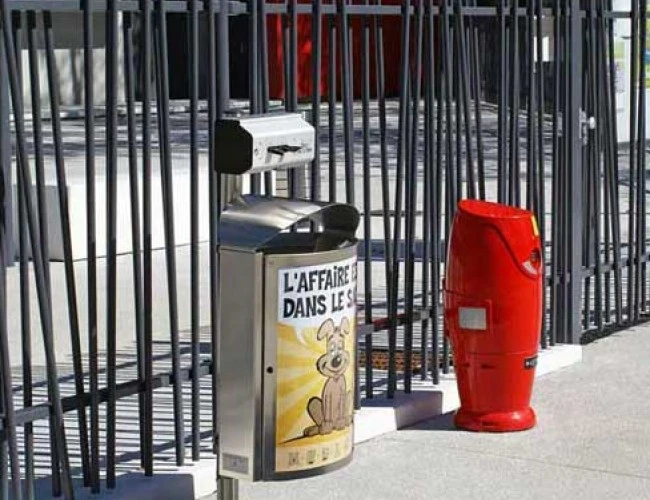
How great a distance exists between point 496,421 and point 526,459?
0.37 m

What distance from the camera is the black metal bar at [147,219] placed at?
209 inches

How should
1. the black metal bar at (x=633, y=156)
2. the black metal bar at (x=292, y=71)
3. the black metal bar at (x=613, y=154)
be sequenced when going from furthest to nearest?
the black metal bar at (x=633, y=156), the black metal bar at (x=613, y=154), the black metal bar at (x=292, y=71)

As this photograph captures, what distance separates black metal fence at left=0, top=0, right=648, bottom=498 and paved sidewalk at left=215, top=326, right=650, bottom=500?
1.45 feet

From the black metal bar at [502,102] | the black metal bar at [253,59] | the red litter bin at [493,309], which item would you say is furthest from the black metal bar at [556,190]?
the black metal bar at [253,59]

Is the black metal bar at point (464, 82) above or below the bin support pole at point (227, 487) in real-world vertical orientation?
above

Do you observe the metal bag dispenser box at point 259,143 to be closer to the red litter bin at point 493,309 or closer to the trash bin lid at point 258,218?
the trash bin lid at point 258,218

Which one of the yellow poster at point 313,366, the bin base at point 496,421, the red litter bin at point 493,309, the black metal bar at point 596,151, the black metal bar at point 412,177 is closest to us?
the yellow poster at point 313,366

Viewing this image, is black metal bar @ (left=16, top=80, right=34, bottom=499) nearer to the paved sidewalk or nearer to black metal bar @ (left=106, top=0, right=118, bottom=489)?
black metal bar @ (left=106, top=0, right=118, bottom=489)

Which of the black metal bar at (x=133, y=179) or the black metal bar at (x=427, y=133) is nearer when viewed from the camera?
the black metal bar at (x=133, y=179)

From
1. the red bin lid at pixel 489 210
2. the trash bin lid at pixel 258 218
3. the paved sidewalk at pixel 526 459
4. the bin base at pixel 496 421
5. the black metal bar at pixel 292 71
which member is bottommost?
the paved sidewalk at pixel 526 459

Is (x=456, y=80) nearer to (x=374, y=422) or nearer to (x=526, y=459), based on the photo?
(x=374, y=422)

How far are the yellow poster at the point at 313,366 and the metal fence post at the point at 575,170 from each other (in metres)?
3.30

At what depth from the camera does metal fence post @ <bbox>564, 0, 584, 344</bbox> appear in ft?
25.9

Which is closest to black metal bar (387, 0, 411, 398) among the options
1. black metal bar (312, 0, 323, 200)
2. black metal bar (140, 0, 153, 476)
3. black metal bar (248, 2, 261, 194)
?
black metal bar (312, 0, 323, 200)
